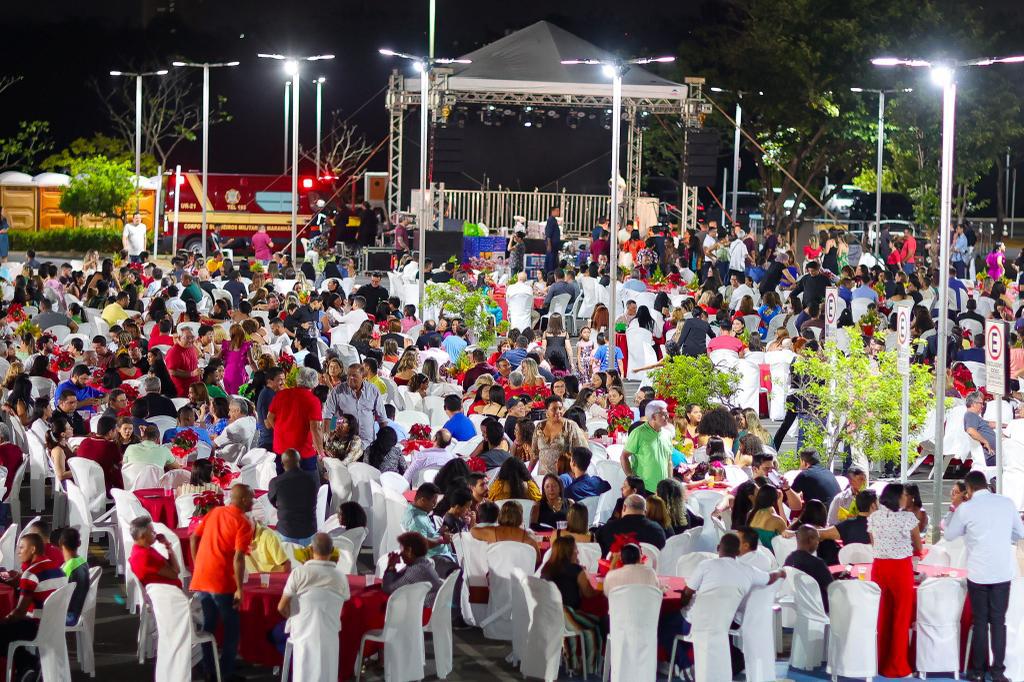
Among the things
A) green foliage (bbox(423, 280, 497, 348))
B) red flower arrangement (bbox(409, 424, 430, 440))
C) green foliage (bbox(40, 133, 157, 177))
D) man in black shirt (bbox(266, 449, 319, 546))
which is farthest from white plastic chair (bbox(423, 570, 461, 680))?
green foliage (bbox(40, 133, 157, 177))

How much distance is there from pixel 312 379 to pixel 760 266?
18.9m

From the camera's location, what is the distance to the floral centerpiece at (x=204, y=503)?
10.8 metres

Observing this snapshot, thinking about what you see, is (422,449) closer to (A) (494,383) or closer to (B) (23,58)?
(A) (494,383)

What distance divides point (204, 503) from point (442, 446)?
2547mm

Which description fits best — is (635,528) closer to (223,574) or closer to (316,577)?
(316,577)

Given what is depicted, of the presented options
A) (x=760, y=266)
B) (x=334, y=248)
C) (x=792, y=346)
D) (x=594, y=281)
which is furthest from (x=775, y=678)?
(x=334, y=248)

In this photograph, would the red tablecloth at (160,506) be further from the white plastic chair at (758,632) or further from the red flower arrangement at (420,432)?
the white plastic chair at (758,632)

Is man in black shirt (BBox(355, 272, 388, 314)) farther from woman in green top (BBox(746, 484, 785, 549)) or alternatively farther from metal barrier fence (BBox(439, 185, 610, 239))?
metal barrier fence (BBox(439, 185, 610, 239))

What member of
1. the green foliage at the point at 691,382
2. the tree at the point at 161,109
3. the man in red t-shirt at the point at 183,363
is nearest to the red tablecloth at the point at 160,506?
the man in red t-shirt at the point at 183,363

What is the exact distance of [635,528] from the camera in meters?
10.5

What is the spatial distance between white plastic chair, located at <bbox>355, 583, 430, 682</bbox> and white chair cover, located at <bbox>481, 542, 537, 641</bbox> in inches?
38.8

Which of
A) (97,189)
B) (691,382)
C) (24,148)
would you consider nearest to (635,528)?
(691,382)

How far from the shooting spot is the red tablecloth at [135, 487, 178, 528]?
11.7 metres

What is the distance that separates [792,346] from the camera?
18375 millimetres
